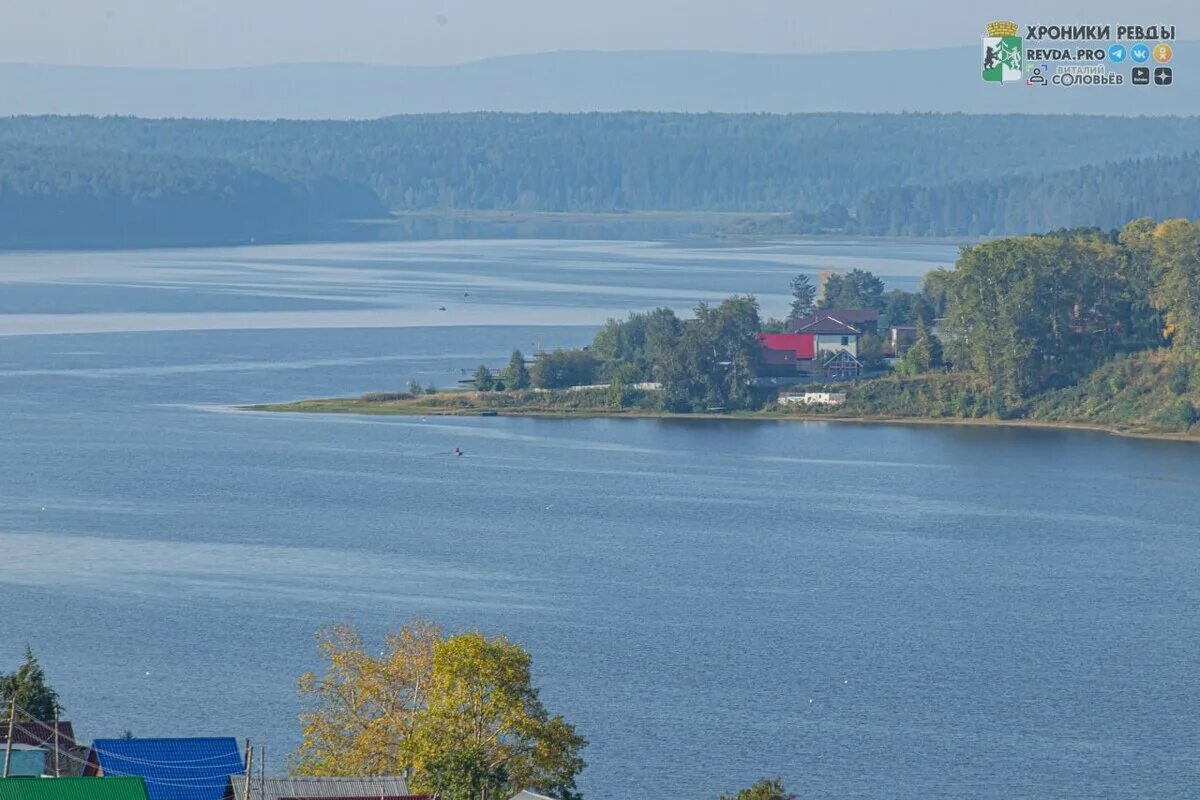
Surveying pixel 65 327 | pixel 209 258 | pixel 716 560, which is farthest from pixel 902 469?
pixel 209 258

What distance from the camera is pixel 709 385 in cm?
6250

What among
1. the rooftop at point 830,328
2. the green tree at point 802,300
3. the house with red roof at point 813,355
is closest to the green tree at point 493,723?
the house with red roof at point 813,355

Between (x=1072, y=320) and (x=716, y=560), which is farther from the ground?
(x=1072, y=320)

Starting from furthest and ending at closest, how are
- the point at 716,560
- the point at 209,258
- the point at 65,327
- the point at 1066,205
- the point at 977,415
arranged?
1. the point at 1066,205
2. the point at 209,258
3. the point at 65,327
4. the point at 977,415
5. the point at 716,560

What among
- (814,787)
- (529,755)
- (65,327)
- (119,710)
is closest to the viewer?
(529,755)

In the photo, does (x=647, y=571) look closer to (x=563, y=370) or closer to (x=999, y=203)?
(x=563, y=370)

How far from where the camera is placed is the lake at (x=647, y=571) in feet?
92.9

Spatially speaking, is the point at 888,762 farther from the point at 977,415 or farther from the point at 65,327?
the point at 65,327

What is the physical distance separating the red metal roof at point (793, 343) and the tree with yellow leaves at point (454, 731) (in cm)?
4308

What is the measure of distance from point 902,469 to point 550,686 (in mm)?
23648

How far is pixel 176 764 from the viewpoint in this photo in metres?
20.4

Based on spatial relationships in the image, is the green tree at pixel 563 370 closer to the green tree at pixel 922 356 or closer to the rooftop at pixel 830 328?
the rooftop at pixel 830 328

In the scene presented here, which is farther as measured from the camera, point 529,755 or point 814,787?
point 814,787

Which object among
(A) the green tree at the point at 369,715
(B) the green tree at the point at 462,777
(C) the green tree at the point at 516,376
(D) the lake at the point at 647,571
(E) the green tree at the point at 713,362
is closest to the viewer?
(B) the green tree at the point at 462,777
